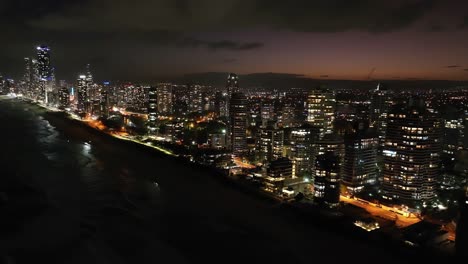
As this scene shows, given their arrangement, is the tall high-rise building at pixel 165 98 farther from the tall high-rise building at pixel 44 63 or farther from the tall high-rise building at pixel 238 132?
the tall high-rise building at pixel 44 63

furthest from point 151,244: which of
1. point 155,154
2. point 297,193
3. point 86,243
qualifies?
point 155,154

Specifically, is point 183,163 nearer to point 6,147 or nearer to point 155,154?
point 155,154

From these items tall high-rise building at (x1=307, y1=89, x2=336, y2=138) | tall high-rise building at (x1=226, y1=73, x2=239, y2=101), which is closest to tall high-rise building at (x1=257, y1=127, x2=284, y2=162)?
tall high-rise building at (x1=307, y1=89, x2=336, y2=138)

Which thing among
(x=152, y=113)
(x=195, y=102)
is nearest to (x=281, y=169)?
(x=152, y=113)

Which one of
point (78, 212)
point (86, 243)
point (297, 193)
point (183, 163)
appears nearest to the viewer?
point (86, 243)

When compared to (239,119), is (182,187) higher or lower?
lower

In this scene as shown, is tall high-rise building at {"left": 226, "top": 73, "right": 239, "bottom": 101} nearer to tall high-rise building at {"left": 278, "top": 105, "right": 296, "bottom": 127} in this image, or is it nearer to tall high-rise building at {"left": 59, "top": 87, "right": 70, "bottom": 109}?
tall high-rise building at {"left": 278, "top": 105, "right": 296, "bottom": 127}

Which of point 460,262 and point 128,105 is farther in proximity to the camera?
point 128,105

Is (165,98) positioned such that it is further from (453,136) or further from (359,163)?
(359,163)
